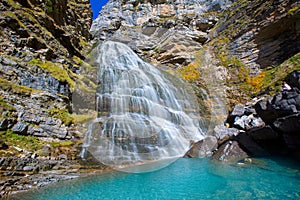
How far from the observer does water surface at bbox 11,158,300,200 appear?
552cm

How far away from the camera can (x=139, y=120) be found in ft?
38.5

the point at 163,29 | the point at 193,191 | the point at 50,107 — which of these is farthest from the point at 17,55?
the point at 163,29

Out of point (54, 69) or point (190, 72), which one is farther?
point (190, 72)

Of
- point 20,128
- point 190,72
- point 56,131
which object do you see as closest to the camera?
point 20,128

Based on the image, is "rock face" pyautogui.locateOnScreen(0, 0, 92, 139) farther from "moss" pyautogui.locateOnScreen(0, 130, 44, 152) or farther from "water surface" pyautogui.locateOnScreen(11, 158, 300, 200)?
"water surface" pyautogui.locateOnScreen(11, 158, 300, 200)

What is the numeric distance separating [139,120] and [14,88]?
265 inches

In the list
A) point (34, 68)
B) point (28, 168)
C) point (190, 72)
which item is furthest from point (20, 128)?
point (190, 72)

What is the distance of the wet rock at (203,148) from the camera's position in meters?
10.7

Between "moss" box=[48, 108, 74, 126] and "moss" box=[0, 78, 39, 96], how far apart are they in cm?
149

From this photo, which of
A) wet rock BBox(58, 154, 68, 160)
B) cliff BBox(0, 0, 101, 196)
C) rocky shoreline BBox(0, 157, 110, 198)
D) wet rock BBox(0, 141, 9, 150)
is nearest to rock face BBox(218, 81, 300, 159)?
rocky shoreline BBox(0, 157, 110, 198)

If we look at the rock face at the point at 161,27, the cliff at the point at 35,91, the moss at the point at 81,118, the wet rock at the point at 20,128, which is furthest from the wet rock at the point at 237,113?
the wet rock at the point at 20,128

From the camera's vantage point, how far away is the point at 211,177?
278 inches

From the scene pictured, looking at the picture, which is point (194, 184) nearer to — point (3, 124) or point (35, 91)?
point (3, 124)

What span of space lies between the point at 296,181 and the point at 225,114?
10.2 m
